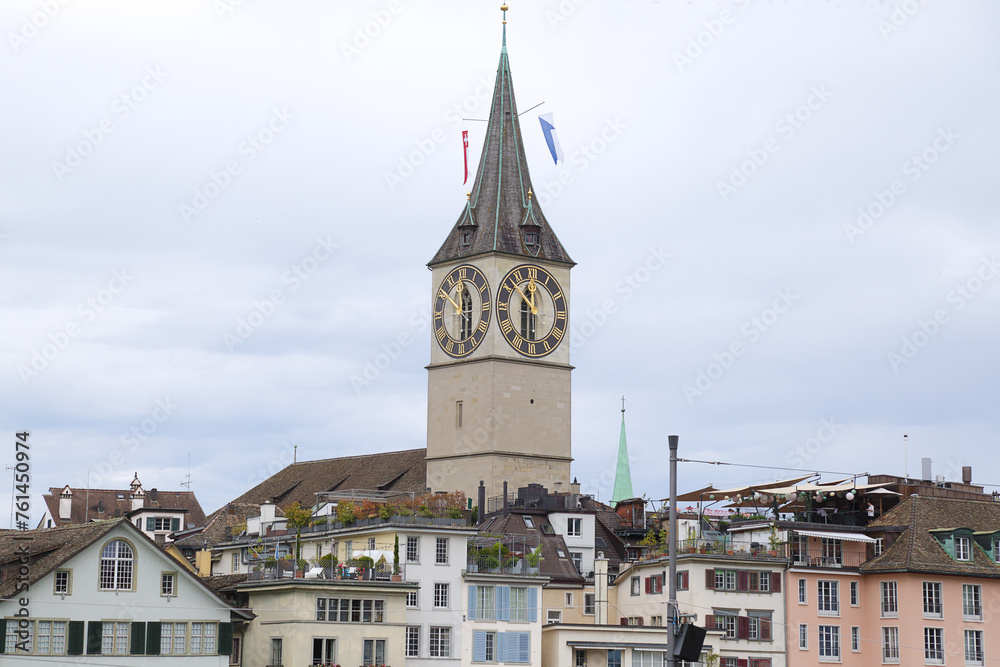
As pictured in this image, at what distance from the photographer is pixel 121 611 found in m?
83.3

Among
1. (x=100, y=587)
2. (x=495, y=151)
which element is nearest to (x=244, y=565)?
(x=100, y=587)

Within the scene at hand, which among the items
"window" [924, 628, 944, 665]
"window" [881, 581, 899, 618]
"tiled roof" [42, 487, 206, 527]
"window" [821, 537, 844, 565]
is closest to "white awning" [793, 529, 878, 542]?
"window" [821, 537, 844, 565]

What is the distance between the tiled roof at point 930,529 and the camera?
104 meters

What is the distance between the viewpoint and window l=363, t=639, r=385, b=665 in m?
89.5

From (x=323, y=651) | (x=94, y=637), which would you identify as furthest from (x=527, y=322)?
(x=94, y=637)

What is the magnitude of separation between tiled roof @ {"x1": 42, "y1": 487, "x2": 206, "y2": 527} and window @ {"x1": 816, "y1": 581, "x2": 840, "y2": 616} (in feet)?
185

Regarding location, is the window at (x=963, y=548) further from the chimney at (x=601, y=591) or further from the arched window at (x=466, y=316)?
the arched window at (x=466, y=316)

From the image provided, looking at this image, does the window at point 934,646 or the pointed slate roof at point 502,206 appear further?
the pointed slate roof at point 502,206

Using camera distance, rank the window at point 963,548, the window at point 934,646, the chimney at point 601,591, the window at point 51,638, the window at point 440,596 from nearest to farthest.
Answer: the window at point 51,638 → the window at point 440,596 → the window at point 934,646 → the chimney at point 601,591 → the window at point 963,548

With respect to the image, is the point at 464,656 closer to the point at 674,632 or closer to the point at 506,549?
the point at 506,549

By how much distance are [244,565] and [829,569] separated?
96.2 feet

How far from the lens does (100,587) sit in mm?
82812

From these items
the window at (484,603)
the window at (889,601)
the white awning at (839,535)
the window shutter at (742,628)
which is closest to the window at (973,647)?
the window at (889,601)

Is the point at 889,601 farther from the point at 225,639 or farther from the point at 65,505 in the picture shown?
the point at 65,505
